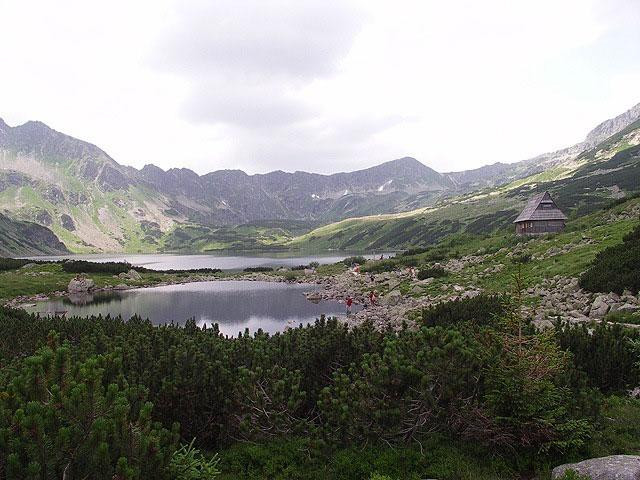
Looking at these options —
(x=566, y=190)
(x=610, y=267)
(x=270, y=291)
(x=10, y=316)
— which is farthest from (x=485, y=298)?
(x=566, y=190)

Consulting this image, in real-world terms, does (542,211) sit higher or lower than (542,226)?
higher

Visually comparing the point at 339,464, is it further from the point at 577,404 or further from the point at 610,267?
the point at 610,267

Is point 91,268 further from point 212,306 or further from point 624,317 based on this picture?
point 624,317

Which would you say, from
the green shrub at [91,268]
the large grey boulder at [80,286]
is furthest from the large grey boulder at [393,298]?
the green shrub at [91,268]

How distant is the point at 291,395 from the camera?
9.07 meters

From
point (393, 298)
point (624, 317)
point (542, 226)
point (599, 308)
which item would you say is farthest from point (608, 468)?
point (542, 226)

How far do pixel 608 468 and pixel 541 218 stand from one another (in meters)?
56.5

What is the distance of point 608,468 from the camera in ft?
22.5

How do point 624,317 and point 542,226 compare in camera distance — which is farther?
point 542,226

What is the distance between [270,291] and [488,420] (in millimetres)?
49353

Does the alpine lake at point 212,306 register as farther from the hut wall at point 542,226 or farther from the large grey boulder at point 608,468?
the hut wall at point 542,226

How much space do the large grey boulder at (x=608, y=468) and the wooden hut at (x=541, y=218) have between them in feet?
173

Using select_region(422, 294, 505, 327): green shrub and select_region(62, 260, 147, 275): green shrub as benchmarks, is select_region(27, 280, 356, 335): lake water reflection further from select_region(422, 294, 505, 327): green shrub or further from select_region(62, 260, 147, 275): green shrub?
select_region(422, 294, 505, 327): green shrub

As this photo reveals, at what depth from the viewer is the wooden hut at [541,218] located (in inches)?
2188
